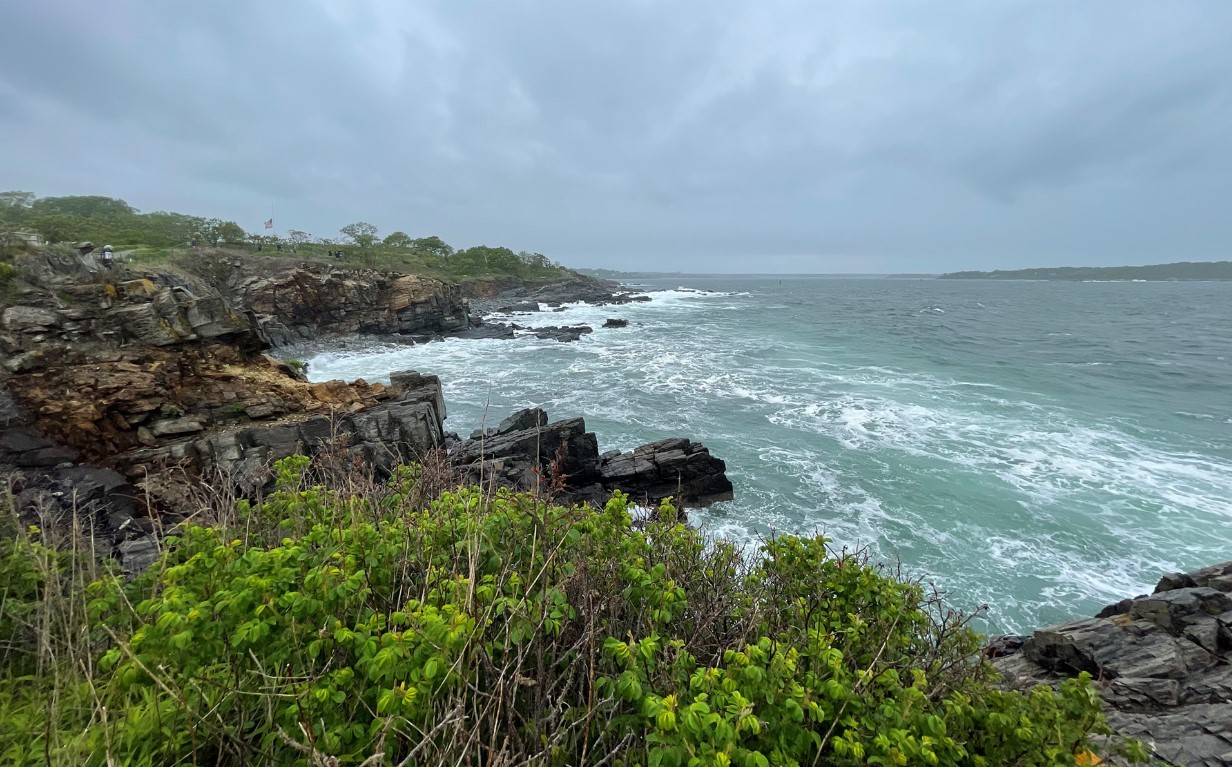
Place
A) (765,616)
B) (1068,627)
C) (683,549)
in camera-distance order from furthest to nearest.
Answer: (1068,627), (683,549), (765,616)

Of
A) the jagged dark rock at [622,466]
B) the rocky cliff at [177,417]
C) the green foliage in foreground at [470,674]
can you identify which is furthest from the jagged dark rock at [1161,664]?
the jagged dark rock at [622,466]

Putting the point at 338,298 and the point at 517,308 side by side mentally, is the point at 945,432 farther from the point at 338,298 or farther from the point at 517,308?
the point at 517,308

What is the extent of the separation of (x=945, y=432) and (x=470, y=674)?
22.2 m

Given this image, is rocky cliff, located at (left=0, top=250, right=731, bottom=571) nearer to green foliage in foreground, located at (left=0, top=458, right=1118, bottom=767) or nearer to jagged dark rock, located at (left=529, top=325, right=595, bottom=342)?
green foliage in foreground, located at (left=0, top=458, right=1118, bottom=767)

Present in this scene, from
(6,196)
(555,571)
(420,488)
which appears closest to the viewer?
(555,571)

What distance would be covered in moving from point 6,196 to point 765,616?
106749 mm

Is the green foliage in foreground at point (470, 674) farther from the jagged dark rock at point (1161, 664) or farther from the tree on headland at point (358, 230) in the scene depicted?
the tree on headland at point (358, 230)

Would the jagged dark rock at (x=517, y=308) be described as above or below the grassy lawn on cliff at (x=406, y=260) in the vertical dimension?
below

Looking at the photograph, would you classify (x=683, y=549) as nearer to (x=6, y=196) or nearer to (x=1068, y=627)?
(x=1068, y=627)

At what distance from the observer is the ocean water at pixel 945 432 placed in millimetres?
12328

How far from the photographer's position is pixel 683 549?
5.02 meters

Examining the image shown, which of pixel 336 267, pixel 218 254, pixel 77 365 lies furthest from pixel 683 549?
pixel 218 254

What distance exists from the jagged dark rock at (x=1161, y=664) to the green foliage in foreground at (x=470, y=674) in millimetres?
3060

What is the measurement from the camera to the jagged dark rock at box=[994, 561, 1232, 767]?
203 inches
